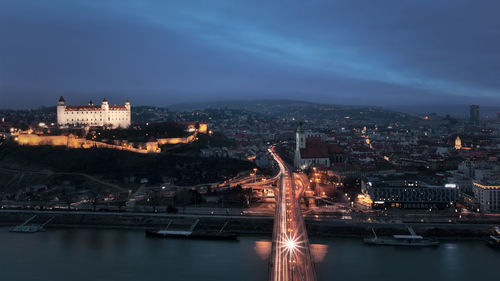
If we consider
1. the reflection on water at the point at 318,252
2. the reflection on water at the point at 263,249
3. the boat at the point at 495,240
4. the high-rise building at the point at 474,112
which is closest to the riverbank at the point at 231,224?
the boat at the point at 495,240

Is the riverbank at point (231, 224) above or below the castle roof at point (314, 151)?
below

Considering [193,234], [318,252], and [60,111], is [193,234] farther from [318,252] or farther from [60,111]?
[60,111]

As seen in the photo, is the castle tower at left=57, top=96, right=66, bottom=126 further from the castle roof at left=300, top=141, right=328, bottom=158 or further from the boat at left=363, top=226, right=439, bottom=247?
the boat at left=363, top=226, right=439, bottom=247

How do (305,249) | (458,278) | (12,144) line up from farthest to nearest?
1. (12,144)
2. (305,249)
3. (458,278)

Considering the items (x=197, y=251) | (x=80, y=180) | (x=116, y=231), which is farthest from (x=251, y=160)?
(x=197, y=251)

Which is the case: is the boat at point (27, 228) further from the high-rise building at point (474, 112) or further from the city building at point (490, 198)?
the high-rise building at point (474, 112)

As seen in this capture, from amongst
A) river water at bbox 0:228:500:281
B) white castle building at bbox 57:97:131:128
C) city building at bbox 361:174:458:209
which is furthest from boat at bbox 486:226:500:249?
white castle building at bbox 57:97:131:128

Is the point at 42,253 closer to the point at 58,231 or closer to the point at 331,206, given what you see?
the point at 58,231
